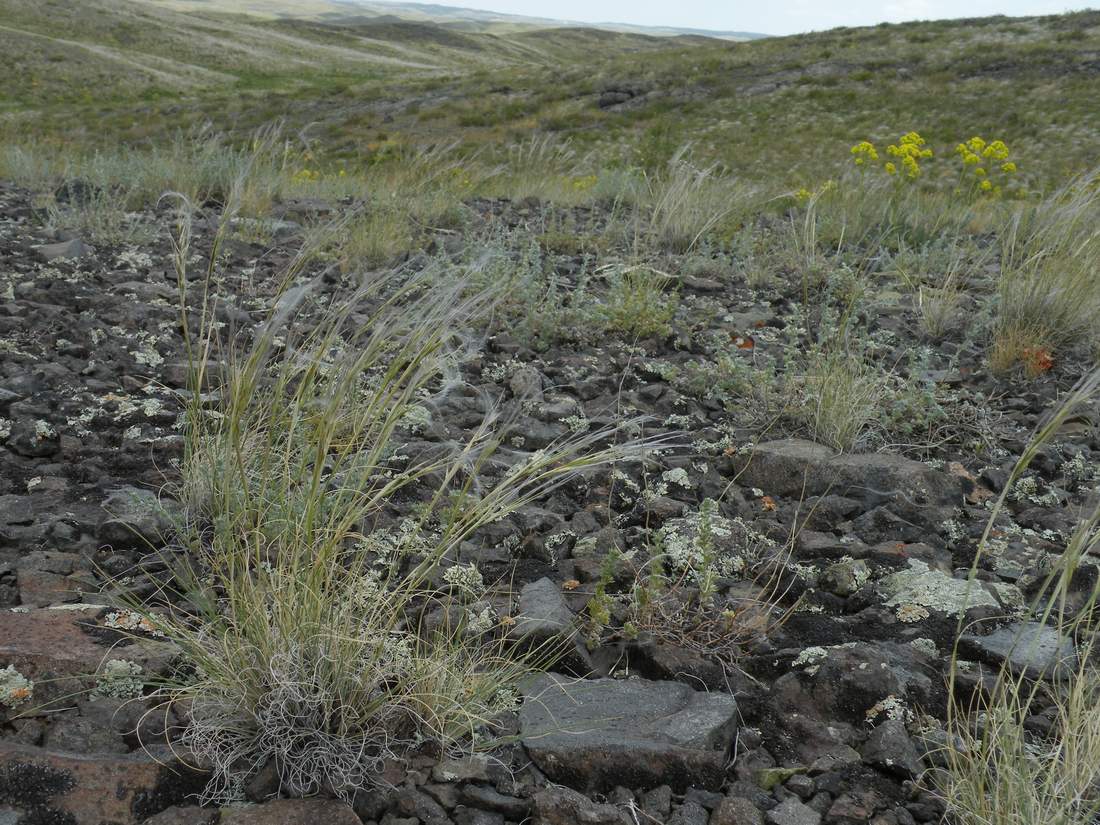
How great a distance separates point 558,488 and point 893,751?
1.36m

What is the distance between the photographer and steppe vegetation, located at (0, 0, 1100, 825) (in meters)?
1.58

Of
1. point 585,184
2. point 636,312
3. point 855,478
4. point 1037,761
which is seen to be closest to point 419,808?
point 1037,761

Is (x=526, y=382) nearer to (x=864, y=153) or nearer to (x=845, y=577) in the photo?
(x=845, y=577)

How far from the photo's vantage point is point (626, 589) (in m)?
2.23

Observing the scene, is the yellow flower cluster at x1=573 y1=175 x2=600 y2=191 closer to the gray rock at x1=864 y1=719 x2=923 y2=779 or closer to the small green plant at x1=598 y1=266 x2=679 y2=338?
the small green plant at x1=598 y1=266 x2=679 y2=338

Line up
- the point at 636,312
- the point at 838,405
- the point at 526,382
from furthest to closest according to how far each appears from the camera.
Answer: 1. the point at 636,312
2. the point at 526,382
3. the point at 838,405

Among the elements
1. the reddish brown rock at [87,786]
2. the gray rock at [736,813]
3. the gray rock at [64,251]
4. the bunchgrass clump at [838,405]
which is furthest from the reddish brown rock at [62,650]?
the gray rock at [64,251]

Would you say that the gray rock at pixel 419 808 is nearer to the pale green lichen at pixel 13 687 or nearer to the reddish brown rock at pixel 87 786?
the reddish brown rock at pixel 87 786

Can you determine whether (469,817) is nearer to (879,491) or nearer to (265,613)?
(265,613)

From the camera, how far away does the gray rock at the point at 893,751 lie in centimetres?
162

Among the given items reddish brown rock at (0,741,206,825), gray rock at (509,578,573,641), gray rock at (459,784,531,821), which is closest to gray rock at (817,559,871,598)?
gray rock at (509,578,573,641)

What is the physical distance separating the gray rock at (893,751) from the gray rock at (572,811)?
0.51 metres

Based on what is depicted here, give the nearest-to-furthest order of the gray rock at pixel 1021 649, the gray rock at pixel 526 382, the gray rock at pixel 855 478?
the gray rock at pixel 1021 649 → the gray rock at pixel 855 478 → the gray rock at pixel 526 382

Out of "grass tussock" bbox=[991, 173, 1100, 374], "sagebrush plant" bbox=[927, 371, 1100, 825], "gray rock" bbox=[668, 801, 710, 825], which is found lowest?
"gray rock" bbox=[668, 801, 710, 825]
